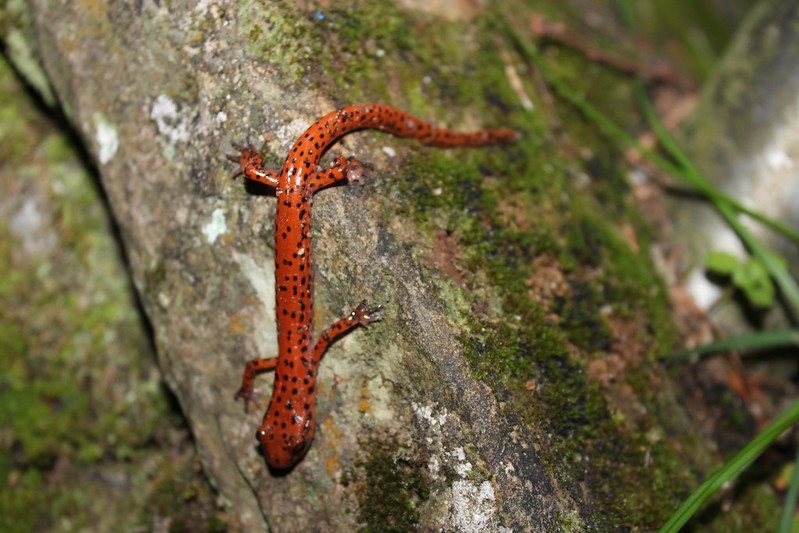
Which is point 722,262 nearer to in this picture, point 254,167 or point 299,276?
point 299,276

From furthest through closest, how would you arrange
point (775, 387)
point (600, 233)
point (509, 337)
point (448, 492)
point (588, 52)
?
1. point (588, 52)
2. point (775, 387)
3. point (600, 233)
4. point (509, 337)
5. point (448, 492)

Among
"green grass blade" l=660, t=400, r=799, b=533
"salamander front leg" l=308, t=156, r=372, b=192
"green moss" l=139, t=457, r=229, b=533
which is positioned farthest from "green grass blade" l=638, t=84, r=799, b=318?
"green moss" l=139, t=457, r=229, b=533

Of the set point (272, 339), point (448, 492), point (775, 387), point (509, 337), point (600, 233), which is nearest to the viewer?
point (448, 492)

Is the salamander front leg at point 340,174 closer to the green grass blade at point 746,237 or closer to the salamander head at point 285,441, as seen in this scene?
the salamander head at point 285,441

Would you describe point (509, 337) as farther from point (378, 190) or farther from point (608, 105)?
point (608, 105)

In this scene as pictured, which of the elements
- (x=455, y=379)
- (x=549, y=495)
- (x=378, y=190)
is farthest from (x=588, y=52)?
(x=549, y=495)

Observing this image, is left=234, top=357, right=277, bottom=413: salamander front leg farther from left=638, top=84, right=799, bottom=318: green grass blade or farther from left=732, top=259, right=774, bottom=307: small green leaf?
left=732, top=259, right=774, bottom=307: small green leaf
